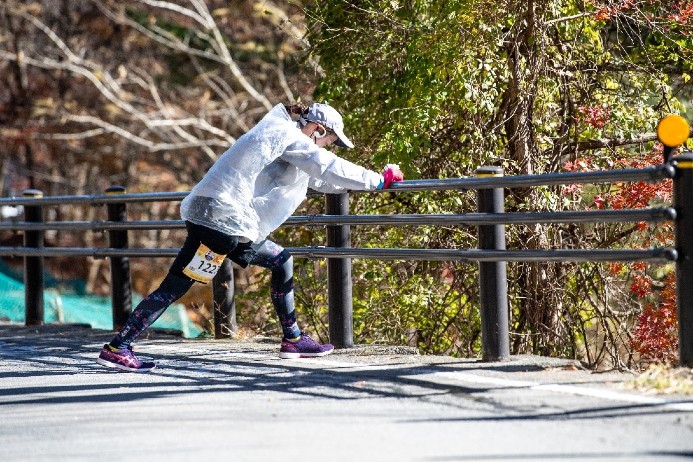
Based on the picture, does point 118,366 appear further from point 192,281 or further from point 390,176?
point 390,176

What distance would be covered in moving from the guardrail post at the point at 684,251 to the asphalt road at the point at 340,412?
0.38m

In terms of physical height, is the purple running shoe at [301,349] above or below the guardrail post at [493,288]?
below

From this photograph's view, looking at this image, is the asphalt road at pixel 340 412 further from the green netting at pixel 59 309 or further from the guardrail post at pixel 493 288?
the green netting at pixel 59 309

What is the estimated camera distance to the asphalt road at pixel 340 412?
504 cm

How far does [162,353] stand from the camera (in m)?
8.66

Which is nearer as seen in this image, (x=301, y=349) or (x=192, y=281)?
(x=192, y=281)

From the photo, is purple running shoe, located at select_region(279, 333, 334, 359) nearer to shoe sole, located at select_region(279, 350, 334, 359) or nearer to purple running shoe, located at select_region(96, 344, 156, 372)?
shoe sole, located at select_region(279, 350, 334, 359)

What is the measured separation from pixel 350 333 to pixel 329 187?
105cm

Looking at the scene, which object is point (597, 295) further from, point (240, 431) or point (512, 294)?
point (240, 431)

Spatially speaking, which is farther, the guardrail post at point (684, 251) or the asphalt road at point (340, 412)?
the guardrail post at point (684, 251)

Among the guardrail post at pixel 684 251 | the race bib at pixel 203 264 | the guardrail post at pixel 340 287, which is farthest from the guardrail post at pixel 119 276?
the guardrail post at pixel 684 251

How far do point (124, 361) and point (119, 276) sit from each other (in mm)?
3155

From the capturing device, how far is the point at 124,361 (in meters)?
7.70

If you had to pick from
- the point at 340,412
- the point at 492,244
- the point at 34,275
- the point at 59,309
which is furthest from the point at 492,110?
the point at 59,309
